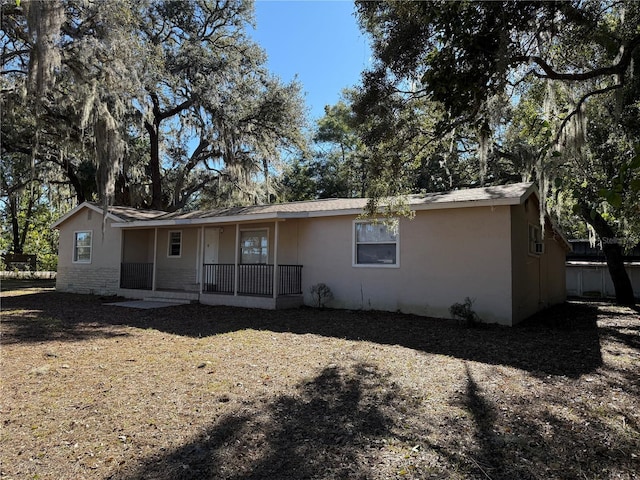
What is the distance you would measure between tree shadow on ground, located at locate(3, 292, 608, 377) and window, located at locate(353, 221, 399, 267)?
125cm

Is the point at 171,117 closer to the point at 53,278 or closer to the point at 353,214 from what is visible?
the point at 53,278

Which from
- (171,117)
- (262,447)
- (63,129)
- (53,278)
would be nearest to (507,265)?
(262,447)

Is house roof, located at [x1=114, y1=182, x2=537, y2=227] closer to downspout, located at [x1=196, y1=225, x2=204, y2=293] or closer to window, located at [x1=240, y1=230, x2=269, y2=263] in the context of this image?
downspout, located at [x1=196, y1=225, x2=204, y2=293]

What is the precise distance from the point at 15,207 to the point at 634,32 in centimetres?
3584

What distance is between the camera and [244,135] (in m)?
18.0

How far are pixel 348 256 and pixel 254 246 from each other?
11.6ft

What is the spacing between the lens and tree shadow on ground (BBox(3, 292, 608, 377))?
236 inches

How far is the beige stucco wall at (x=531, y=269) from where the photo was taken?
869 cm

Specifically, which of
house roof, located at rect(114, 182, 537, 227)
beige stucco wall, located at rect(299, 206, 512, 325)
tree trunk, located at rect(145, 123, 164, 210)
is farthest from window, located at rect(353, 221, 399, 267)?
tree trunk, located at rect(145, 123, 164, 210)

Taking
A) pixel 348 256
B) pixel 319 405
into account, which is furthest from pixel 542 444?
pixel 348 256

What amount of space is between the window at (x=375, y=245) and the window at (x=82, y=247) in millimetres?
10585

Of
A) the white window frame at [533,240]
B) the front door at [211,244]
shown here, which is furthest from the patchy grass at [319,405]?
the front door at [211,244]

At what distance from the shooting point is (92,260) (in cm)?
1513

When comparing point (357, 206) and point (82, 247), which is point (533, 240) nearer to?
point (357, 206)
